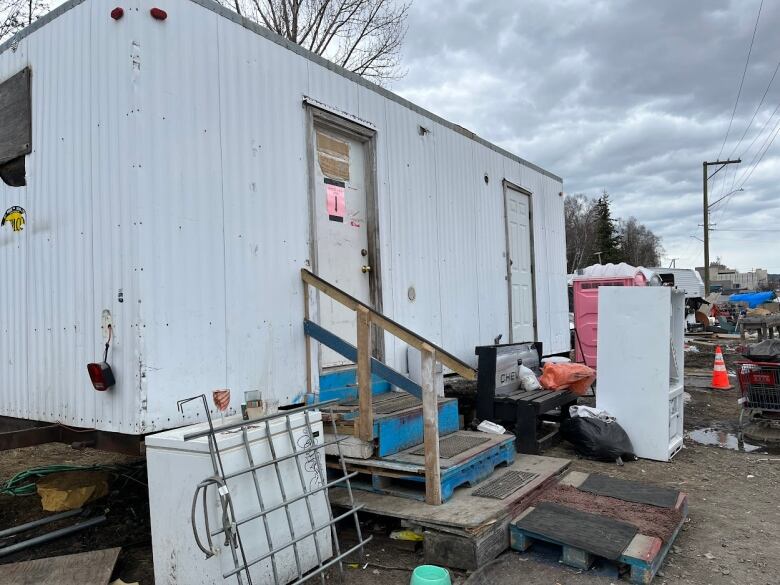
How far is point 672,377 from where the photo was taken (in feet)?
20.6

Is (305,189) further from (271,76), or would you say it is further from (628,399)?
(628,399)

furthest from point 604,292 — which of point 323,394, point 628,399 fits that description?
point 323,394

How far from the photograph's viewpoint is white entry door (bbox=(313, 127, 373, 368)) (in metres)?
5.07

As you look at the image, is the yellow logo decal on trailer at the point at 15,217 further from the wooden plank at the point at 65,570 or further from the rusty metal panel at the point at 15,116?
the wooden plank at the point at 65,570

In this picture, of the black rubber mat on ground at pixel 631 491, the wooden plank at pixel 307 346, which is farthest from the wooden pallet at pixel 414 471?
the black rubber mat on ground at pixel 631 491

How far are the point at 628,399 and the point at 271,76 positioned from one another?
4697 mm

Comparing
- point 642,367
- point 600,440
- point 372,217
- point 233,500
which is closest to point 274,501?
point 233,500

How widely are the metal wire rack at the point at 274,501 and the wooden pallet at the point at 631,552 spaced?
1100 millimetres

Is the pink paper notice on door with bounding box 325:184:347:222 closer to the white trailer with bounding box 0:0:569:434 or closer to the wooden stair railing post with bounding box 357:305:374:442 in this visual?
the white trailer with bounding box 0:0:569:434

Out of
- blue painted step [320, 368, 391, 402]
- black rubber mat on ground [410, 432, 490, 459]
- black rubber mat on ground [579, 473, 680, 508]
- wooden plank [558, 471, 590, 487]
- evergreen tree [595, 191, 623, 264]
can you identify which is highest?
evergreen tree [595, 191, 623, 264]

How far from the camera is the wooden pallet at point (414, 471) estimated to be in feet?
12.9

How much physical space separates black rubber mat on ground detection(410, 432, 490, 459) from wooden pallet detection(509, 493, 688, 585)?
0.68 m

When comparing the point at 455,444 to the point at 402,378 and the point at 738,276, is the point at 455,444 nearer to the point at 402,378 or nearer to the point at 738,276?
the point at 402,378

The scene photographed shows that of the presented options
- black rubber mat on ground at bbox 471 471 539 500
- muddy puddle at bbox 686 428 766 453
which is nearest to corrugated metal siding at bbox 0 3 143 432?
black rubber mat on ground at bbox 471 471 539 500
